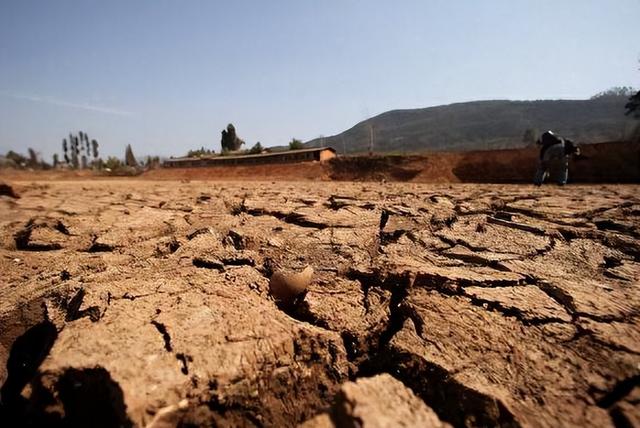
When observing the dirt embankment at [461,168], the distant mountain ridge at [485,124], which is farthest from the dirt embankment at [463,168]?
the distant mountain ridge at [485,124]

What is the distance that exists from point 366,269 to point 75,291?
5.66ft

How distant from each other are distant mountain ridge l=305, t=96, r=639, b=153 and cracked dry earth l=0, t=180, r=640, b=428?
4526cm

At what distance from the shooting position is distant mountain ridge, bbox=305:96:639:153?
51.0 m

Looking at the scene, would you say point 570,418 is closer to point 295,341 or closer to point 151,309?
point 295,341

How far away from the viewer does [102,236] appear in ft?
→ 9.19

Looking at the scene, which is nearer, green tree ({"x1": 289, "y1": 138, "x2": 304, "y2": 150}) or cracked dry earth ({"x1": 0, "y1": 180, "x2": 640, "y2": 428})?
cracked dry earth ({"x1": 0, "y1": 180, "x2": 640, "y2": 428})

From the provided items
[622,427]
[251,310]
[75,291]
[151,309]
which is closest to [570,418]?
A: [622,427]

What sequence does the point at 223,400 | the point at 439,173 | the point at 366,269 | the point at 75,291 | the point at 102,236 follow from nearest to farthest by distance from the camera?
1. the point at 223,400
2. the point at 75,291
3. the point at 366,269
4. the point at 102,236
5. the point at 439,173

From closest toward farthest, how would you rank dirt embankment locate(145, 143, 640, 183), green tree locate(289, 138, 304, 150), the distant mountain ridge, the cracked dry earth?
1. the cracked dry earth
2. dirt embankment locate(145, 143, 640, 183)
3. green tree locate(289, 138, 304, 150)
4. the distant mountain ridge

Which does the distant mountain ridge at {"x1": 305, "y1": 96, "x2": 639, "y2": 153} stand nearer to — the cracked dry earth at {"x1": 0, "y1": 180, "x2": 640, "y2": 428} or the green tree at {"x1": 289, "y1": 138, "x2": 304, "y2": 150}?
the green tree at {"x1": 289, "y1": 138, "x2": 304, "y2": 150}

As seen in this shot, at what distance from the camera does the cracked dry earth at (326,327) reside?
1.18 meters

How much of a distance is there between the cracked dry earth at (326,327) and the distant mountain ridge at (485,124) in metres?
45.3

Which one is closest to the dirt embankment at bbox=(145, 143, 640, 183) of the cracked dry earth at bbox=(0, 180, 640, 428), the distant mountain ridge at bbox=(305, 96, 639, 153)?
the cracked dry earth at bbox=(0, 180, 640, 428)

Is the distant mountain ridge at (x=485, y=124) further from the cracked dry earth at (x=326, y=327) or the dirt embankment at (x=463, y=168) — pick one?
the cracked dry earth at (x=326, y=327)
